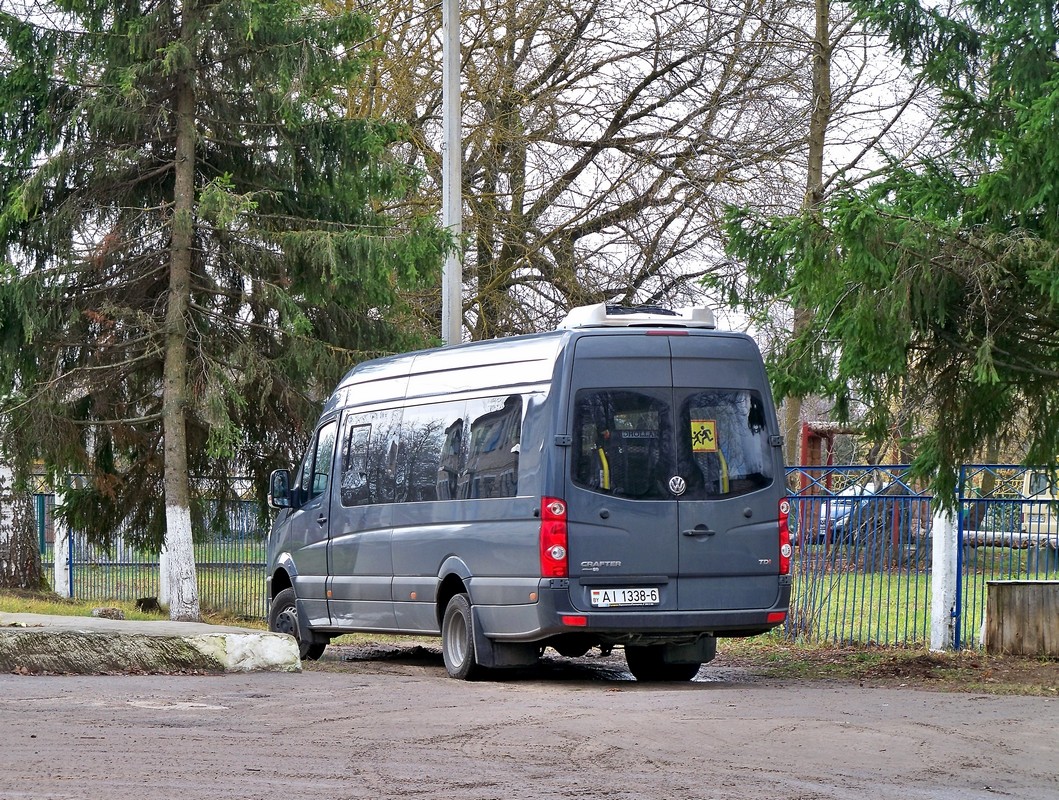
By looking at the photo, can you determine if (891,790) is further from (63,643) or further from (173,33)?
(173,33)

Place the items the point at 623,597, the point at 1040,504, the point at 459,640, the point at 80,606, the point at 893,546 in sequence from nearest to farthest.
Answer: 1. the point at 623,597
2. the point at 459,640
3. the point at 1040,504
4. the point at 893,546
5. the point at 80,606

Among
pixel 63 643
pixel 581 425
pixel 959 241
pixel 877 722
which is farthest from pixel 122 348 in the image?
pixel 877 722

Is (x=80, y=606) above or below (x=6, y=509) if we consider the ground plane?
below

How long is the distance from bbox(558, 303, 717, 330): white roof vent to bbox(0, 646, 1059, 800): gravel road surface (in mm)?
2777

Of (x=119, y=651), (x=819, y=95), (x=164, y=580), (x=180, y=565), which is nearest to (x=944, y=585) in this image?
(x=119, y=651)

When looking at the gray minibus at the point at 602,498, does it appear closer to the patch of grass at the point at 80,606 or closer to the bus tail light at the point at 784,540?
the bus tail light at the point at 784,540

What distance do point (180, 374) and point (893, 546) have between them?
26.7ft

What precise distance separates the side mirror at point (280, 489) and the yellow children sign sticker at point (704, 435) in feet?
16.1

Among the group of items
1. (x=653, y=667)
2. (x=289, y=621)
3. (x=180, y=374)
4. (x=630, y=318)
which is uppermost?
(x=630, y=318)

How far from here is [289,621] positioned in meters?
14.9

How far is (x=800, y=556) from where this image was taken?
53.0 feet

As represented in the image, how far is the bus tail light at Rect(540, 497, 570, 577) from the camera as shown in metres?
10.9

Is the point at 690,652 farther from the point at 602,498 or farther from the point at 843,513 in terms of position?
the point at 843,513

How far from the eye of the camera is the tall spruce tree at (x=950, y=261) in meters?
11.0
